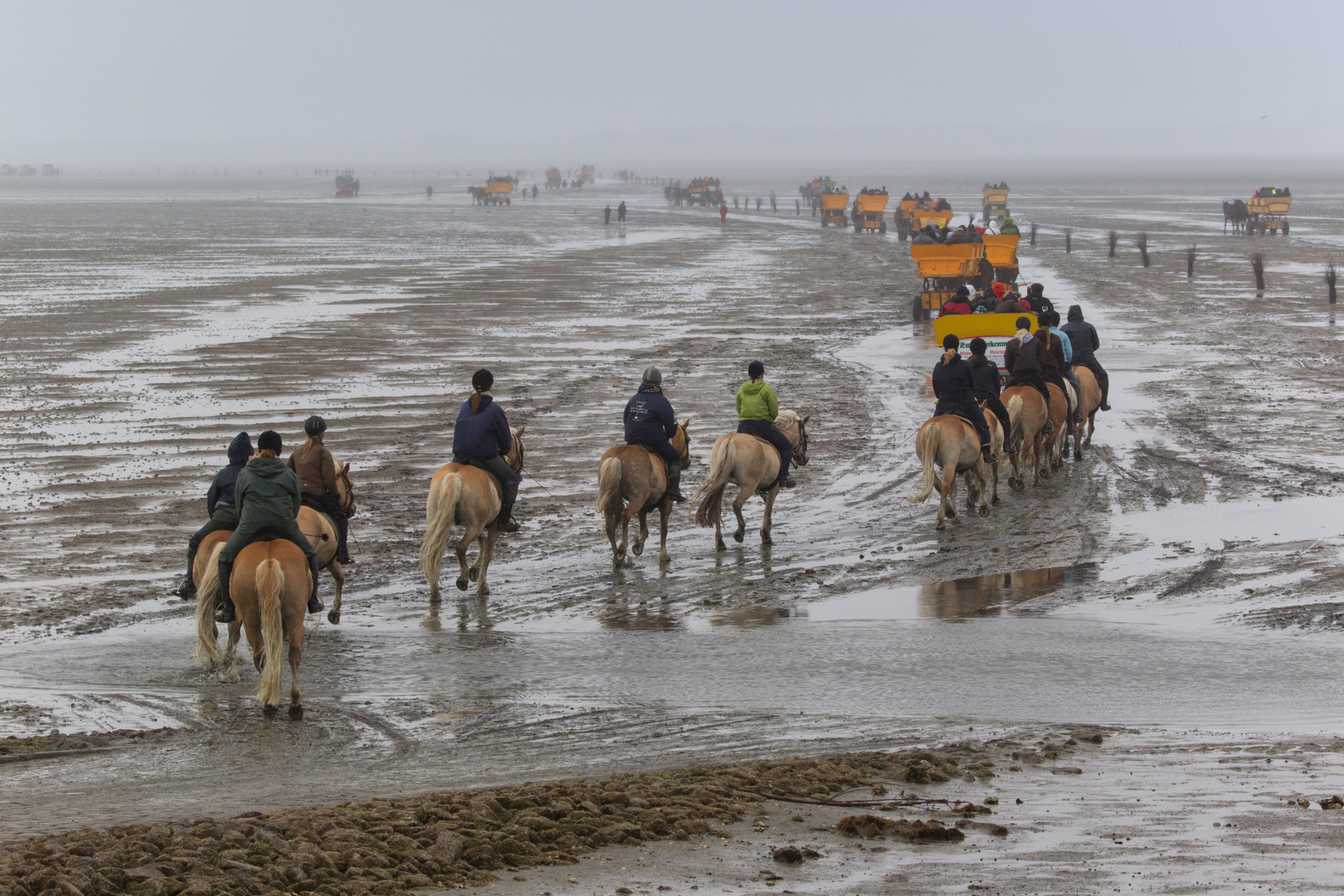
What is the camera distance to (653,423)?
12344 mm

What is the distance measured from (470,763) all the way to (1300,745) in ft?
14.9

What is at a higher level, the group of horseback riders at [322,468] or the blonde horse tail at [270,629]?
the group of horseback riders at [322,468]

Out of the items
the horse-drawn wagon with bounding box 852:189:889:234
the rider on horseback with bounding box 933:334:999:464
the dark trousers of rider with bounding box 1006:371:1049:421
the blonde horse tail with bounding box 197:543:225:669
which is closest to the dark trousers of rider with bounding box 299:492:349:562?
the blonde horse tail with bounding box 197:543:225:669

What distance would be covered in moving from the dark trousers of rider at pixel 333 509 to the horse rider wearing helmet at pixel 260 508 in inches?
69.5

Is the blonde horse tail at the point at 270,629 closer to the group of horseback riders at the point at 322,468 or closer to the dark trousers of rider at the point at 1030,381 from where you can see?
the group of horseback riders at the point at 322,468

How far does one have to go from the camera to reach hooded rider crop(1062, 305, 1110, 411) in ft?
56.5

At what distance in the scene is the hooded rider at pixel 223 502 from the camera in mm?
9172

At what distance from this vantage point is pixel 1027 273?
39.2 m

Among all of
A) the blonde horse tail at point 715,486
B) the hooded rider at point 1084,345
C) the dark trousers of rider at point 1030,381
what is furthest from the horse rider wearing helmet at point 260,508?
the hooded rider at point 1084,345

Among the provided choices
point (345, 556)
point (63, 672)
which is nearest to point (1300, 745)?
point (345, 556)

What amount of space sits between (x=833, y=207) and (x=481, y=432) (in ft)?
188

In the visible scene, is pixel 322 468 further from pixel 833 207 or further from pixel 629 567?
pixel 833 207

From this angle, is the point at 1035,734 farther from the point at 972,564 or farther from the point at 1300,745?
the point at 972,564

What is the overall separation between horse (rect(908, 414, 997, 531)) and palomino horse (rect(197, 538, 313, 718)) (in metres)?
6.71
